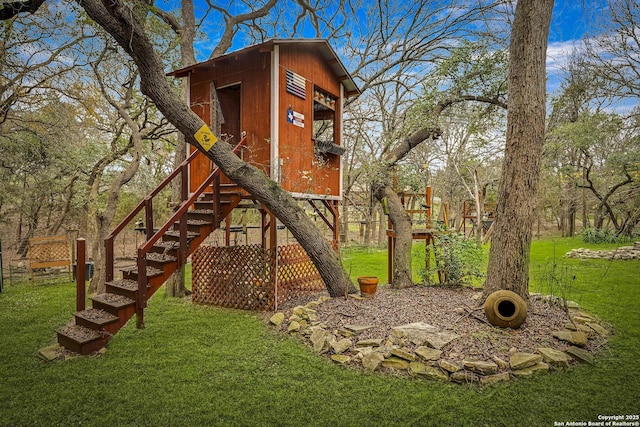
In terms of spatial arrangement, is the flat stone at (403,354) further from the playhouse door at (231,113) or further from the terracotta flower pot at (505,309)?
the playhouse door at (231,113)

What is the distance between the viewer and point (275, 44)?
18.2 ft

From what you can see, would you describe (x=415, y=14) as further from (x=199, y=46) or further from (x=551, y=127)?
(x=551, y=127)

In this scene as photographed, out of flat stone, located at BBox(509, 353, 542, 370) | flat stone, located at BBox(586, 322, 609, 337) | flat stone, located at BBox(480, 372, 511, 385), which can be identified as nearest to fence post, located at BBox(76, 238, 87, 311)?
flat stone, located at BBox(480, 372, 511, 385)

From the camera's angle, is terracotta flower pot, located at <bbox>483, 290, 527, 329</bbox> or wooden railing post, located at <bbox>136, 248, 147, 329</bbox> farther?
wooden railing post, located at <bbox>136, 248, 147, 329</bbox>

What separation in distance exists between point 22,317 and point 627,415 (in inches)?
292

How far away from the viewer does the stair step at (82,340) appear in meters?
3.92

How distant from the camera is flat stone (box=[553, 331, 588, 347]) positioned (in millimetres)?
3867

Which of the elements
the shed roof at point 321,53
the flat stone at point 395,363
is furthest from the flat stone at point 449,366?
the shed roof at point 321,53

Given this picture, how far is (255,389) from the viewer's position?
3.18 meters

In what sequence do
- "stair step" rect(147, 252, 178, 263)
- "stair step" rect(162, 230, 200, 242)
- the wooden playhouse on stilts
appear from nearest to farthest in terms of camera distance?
1. "stair step" rect(147, 252, 178, 263)
2. "stair step" rect(162, 230, 200, 242)
3. the wooden playhouse on stilts

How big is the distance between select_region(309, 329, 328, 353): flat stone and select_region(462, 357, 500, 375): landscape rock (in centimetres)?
150

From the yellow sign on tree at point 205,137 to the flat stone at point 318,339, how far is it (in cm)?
268

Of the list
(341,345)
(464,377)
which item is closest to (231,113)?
(341,345)

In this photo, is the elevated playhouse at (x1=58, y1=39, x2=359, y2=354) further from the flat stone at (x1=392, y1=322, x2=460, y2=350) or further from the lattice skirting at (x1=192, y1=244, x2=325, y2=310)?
the flat stone at (x1=392, y1=322, x2=460, y2=350)
